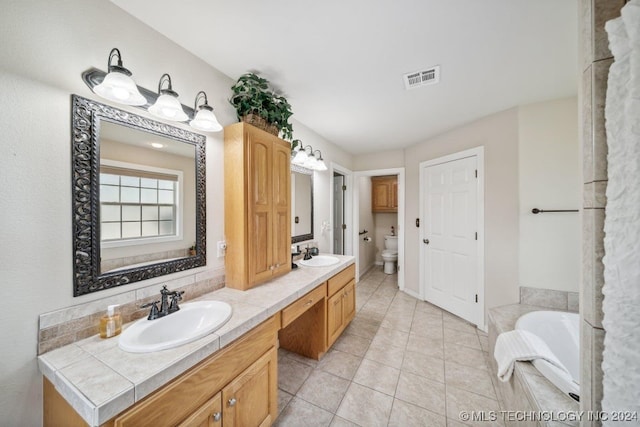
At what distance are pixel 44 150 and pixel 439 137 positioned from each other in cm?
354

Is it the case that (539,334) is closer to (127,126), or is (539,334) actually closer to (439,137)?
(439,137)

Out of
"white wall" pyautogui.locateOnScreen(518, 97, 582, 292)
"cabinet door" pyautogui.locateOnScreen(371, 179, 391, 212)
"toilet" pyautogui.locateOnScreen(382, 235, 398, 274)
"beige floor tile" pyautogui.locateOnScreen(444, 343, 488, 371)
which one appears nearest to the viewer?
"beige floor tile" pyautogui.locateOnScreen(444, 343, 488, 371)

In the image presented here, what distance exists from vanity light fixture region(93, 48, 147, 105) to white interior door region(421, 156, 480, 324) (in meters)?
3.07

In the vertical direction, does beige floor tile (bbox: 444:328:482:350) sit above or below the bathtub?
below

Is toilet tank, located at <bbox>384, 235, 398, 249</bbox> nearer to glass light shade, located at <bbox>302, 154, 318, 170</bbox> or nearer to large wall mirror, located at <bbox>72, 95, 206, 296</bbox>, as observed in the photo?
glass light shade, located at <bbox>302, 154, 318, 170</bbox>

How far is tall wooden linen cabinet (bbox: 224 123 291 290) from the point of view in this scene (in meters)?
1.50

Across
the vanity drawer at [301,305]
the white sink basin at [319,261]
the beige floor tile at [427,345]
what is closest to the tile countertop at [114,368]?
the vanity drawer at [301,305]

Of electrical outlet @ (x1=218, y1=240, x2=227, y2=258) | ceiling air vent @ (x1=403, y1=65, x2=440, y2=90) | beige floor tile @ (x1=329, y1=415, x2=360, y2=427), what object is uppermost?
ceiling air vent @ (x1=403, y1=65, x2=440, y2=90)

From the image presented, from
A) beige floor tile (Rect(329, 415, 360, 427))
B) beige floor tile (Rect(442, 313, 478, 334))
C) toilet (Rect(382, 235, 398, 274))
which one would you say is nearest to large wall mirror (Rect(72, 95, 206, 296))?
beige floor tile (Rect(329, 415, 360, 427))

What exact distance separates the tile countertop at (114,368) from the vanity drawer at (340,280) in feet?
3.05

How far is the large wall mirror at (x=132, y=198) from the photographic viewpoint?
3.19ft

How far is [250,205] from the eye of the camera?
152 centimetres

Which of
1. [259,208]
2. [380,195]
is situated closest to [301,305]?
[259,208]

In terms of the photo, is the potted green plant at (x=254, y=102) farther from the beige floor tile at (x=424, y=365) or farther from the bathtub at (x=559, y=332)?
the bathtub at (x=559, y=332)
